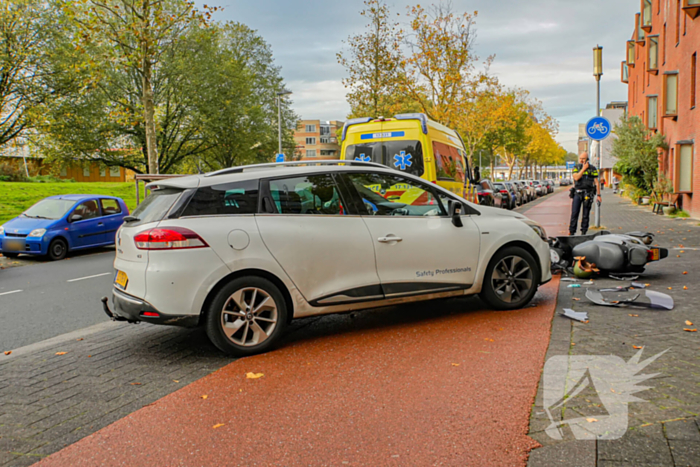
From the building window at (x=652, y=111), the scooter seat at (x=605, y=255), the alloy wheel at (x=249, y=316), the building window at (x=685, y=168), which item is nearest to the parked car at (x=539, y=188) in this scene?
the building window at (x=652, y=111)

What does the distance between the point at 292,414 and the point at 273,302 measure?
1424mm

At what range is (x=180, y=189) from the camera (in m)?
4.80

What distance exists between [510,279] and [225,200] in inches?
124

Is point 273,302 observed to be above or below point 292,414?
above

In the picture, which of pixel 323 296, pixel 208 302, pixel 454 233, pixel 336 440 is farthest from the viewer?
pixel 454 233

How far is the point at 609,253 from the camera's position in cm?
781

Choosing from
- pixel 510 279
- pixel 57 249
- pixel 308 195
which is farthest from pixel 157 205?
pixel 57 249

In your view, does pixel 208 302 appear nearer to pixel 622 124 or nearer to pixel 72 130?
pixel 622 124

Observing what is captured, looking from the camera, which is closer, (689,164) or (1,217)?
(689,164)

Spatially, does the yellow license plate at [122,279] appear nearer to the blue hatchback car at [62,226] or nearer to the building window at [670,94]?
the blue hatchback car at [62,226]

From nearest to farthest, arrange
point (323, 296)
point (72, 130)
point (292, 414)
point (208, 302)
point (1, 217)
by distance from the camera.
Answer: point (292, 414)
point (208, 302)
point (323, 296)
point (1, 217)
point (72, 130)

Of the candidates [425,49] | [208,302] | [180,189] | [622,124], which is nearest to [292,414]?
[208,302]

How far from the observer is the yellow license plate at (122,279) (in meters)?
4.82

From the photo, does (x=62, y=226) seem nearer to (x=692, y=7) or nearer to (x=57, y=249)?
(x=57, y=249)
